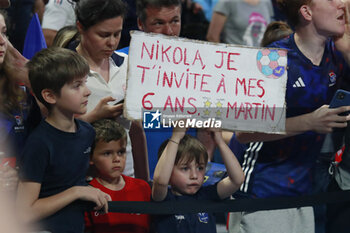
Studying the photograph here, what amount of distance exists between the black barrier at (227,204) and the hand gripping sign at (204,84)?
0.31 metres

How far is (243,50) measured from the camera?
246cm

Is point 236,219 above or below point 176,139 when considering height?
below

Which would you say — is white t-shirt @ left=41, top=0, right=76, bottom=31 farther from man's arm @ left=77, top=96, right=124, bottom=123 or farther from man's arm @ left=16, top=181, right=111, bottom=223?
man's arm @ left=16, top=181, right=111, bottom=223

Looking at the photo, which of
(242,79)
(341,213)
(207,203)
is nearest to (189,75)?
(242,79)

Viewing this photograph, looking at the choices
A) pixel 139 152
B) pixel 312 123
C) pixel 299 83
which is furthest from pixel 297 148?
pixel 139 152

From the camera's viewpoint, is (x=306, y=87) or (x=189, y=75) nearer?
(x=189, y=75)

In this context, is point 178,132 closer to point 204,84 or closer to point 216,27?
point 204,84

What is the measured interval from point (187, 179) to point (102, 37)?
765 millimetres

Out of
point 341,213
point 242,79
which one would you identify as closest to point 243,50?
point 242,79

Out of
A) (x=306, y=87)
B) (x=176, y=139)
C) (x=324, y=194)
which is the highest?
(x=306, y=87)

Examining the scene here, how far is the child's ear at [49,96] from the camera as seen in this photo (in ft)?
7.67

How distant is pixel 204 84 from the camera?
2424mm

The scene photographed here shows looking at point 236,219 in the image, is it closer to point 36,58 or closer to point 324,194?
point 324,194

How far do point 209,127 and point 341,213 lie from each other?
2.65 ft
